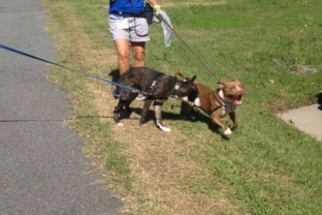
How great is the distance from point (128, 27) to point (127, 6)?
0.27 metres

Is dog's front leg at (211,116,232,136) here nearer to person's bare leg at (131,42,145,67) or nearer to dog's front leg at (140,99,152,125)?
dog's front leg at (140,99,152,125)

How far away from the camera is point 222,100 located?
620 cm

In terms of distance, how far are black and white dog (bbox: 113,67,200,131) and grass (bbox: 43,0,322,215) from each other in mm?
288

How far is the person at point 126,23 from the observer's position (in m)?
6.84

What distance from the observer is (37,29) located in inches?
538

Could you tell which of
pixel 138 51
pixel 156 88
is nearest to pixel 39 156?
pixel 156 88

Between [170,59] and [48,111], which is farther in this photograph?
[170,59]

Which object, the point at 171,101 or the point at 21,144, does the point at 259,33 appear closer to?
the point at 171,101

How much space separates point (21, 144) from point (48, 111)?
1138mm

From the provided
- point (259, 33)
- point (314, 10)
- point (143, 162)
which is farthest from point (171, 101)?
point (314, 10)

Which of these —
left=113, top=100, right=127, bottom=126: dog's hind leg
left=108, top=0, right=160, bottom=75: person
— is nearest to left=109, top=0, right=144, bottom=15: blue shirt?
left=108, top=0, right=160, bottom=75: person

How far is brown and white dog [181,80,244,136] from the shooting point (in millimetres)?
6086

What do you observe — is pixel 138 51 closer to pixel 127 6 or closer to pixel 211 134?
pixel 127 6

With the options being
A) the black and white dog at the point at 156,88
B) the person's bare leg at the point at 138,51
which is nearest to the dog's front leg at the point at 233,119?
the black and white dog at the point at 156,88
